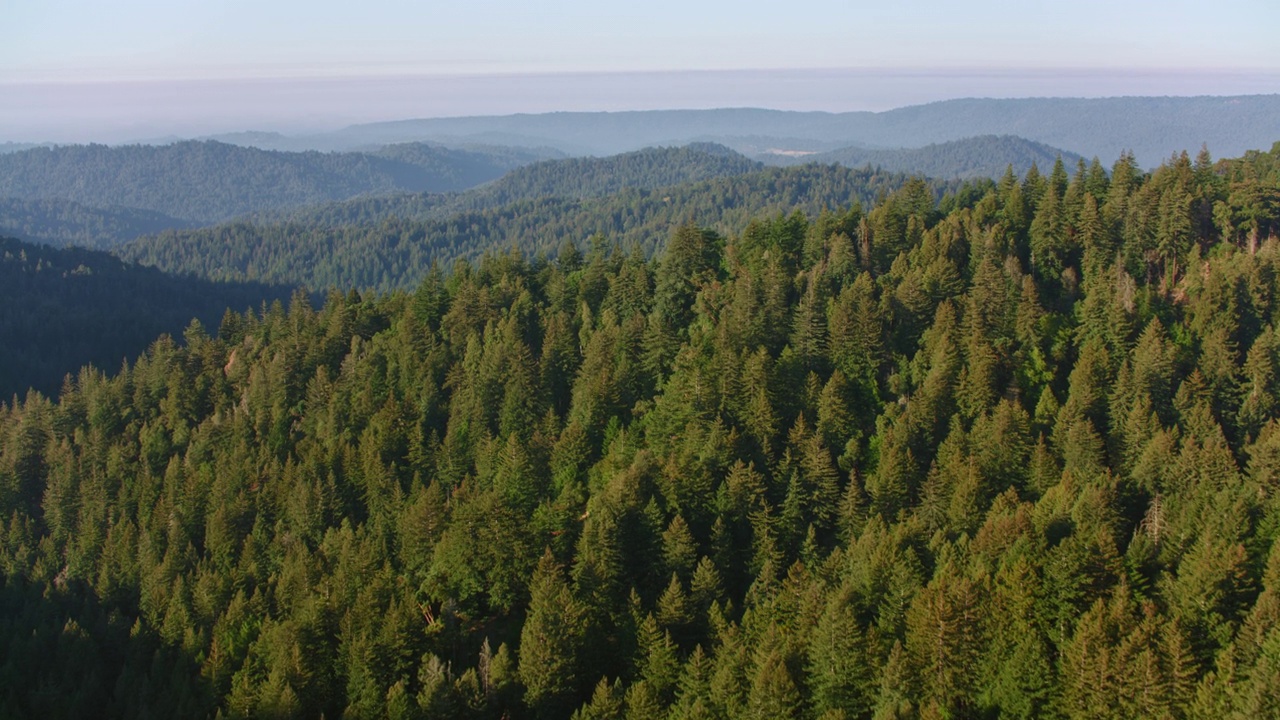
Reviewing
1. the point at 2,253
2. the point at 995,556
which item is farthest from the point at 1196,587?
the point at 2,253

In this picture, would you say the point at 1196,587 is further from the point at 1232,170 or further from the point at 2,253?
the point at 2,253

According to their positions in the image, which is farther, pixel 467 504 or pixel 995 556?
pixel 467 504

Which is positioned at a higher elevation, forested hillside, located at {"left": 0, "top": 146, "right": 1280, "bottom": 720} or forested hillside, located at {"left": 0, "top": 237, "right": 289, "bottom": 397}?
forested hillside, located at {"left": 0, "top": 146, "right": 1280, "bottom": 720}

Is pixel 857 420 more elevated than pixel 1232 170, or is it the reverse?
pixel 1232 170

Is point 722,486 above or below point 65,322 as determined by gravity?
above

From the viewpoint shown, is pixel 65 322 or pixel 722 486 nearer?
pixel 722 486

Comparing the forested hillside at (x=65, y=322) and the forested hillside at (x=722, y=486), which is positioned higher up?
the forested hillside at (x=722, y=486)

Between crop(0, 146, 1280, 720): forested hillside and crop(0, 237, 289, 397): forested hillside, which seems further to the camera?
crop(0, 237, 289, 397): forested hillside

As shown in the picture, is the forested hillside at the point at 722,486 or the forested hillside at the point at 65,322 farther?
the forested hillside at the point at 65,322
